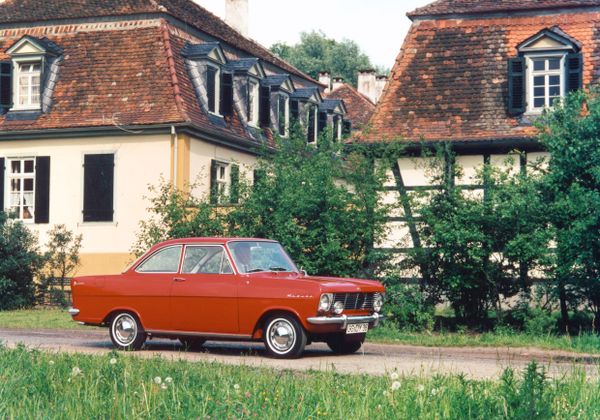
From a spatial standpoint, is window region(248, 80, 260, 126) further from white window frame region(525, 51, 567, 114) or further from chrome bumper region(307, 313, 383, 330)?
chrome bumper region(307, 313, 383, 330)

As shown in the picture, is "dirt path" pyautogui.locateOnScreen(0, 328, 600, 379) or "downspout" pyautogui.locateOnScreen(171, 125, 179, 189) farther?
"downspout" pyautogui.locateOnScreen(171, 125, 179, 189)

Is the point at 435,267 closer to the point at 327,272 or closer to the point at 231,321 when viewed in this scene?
the point at 327,272

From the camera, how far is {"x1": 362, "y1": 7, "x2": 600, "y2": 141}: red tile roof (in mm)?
26047

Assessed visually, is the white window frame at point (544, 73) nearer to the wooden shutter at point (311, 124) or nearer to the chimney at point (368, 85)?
the wooden shutter at point (311, 124)

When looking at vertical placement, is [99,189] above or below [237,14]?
below

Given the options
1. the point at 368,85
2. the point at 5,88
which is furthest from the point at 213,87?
the point at 368,85

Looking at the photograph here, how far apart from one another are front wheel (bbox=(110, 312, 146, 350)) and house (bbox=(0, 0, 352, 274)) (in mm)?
13760

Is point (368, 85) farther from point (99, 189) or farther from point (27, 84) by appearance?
point (99, 189)

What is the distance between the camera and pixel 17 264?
2694cm

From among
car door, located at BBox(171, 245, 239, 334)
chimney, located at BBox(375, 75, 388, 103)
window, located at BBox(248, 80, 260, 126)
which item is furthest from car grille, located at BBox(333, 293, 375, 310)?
chimney, located at BBox(375, 75, 388, 103)

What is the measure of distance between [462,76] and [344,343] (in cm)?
1335

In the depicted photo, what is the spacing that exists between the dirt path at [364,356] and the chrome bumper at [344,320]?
1.54 ft

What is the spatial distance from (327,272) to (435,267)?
1.95 meters

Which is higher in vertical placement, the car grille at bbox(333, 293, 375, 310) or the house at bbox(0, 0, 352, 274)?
the house at bbox(0, 0, 352, 274)
